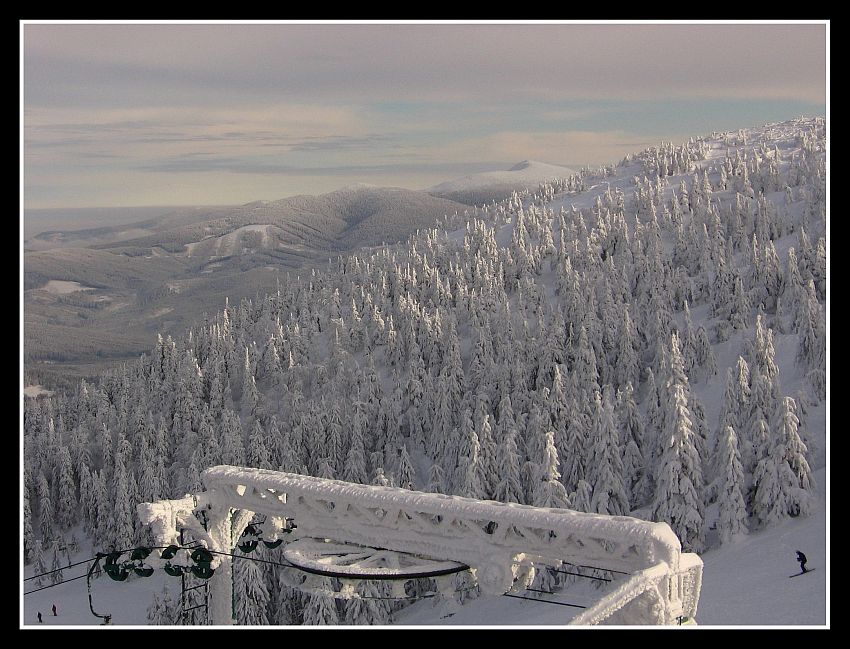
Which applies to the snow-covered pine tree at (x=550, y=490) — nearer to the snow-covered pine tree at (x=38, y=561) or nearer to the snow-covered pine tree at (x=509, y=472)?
the snow-covered pine tree at (x=509, y=472)

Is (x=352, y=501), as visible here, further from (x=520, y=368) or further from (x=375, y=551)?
(x=520, y=368)

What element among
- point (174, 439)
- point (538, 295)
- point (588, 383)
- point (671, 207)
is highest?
point (671, 207)

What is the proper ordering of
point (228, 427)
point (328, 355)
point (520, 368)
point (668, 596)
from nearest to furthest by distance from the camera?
point (668, 596) → point (520, 368) → point (228, 427) → point (328, 355)

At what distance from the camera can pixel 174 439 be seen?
9994 centimetres

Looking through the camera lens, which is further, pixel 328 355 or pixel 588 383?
pixel 328 355

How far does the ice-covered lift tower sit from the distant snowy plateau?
44.0 inches

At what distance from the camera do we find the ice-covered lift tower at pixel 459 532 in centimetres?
1570

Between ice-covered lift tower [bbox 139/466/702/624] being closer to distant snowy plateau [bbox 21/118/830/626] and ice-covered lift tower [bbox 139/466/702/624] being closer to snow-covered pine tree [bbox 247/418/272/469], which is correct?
distant snowy plateau [bbox 21/118/830/626]

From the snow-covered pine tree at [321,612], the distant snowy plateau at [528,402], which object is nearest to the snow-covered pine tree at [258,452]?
the distant snowy plateau at [528,402]

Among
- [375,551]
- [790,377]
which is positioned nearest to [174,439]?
[790,377]

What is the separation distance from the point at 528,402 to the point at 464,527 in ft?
200

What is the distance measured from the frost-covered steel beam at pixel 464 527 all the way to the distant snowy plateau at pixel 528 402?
981 millimetres

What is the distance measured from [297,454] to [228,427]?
31.5 ft

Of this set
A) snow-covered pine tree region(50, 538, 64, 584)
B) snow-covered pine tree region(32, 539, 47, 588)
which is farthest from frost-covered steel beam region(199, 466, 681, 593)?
snow-covered pine tree region(32, 539, 47, 588)
